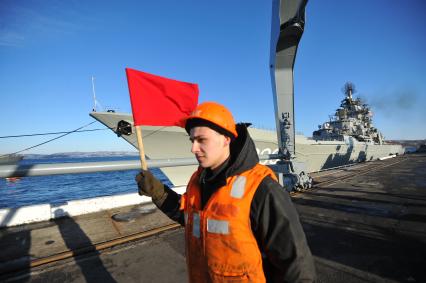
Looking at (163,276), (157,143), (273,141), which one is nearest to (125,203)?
(163,276)

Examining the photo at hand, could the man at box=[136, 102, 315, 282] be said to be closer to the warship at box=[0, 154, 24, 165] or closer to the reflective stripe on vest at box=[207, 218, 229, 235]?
the reflective stripe on vest at box=[207, 218, 229, 235]

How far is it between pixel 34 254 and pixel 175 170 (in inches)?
502

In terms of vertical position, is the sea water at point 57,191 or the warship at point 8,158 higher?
the warship at point 8,158

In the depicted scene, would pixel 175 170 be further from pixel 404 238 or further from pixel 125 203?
pixel 404 238

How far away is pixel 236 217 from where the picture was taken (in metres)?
1.51

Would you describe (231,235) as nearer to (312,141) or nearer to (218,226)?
(218,226)

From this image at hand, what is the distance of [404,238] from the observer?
4656mm

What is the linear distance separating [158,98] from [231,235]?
7.42 feet

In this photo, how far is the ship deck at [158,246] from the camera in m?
3.49

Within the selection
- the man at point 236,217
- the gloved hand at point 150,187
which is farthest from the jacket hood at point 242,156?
the gloved hand at point 150,187

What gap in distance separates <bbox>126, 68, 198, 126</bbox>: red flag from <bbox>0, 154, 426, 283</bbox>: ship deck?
2.28 m

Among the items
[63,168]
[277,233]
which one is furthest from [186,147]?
[277,233]

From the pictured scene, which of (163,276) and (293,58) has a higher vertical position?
(293,58)

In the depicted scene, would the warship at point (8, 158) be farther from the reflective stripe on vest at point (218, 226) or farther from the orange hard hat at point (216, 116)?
the reflective stripe on vest at point (218, 226)
